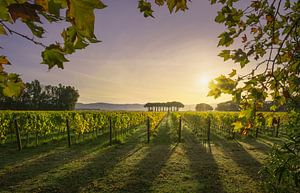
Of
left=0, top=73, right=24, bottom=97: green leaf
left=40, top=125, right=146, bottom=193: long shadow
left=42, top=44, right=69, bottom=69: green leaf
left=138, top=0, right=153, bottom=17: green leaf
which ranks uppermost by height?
left=138, top=0, right=153, bottom=17: green leaf

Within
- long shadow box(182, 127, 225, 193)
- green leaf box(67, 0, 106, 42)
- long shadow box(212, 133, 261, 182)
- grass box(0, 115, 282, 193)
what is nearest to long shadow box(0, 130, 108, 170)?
grass box(0, 115, 282, 193)

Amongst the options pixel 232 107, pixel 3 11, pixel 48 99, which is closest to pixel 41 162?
pixel 3 11

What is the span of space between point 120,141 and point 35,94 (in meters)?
79.5

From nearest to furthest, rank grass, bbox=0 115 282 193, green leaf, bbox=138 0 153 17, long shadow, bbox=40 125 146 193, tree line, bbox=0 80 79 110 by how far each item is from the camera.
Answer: green leaf, bbox=138 0 153 17 → long shadow, bbox=40 125 146 193 → grass, bbox=0 115 282 193 → tree line, bbox=0 80 79 110

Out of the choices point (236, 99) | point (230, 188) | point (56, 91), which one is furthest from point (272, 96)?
point (56, 91)

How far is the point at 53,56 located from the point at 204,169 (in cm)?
876

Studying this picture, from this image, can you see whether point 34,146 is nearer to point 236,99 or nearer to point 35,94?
point 236,99

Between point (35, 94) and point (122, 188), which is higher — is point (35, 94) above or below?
above

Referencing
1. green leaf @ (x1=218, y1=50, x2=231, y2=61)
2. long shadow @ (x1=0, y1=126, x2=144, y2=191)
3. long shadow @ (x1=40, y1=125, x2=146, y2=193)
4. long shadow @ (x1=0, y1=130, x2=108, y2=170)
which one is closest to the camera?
green leaf @ (x1=218, y1=50, x2=231, y2=61)

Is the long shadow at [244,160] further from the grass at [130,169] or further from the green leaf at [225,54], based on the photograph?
the green leaf at [225,54]

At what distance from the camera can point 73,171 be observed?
Result: 8805mm

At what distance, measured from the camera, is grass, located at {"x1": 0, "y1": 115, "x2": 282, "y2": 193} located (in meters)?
7.27

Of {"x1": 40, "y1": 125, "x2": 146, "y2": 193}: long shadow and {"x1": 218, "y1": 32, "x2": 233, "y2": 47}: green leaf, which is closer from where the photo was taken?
{"x1": 218, "y1": 32, "x2": 233, "y2": 47}: green leaf

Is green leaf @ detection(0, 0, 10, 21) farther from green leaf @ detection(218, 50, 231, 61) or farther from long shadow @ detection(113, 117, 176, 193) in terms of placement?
long shadow @ detection(113, 117, 176, 193)
